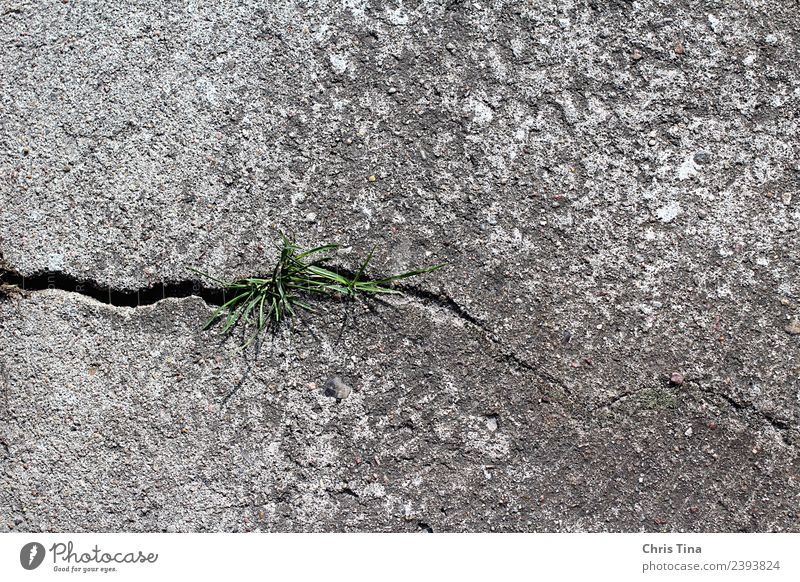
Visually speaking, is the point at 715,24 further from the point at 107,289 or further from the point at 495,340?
the point at 107,289

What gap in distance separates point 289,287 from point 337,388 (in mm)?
305

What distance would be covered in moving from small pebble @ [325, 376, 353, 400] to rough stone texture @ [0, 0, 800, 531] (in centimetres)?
2

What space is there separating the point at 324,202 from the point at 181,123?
456 mm

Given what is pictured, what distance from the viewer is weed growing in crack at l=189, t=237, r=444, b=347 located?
6.08ft

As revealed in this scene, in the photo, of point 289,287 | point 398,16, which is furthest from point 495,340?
→ point 398,16

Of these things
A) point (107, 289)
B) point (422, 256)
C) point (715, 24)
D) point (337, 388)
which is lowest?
point (337, 388)

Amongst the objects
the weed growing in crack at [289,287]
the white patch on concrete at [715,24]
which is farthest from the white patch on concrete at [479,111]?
the white patch on concrete at [715,24]

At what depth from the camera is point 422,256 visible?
187cm

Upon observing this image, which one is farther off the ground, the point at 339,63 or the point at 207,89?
the point at 339,63

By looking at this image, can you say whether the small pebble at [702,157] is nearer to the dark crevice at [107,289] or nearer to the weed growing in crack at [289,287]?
the weed growing in crack at [289,287]

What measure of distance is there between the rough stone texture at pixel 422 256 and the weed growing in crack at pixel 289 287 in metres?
0.05

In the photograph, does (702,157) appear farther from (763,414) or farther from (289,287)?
(289,287)

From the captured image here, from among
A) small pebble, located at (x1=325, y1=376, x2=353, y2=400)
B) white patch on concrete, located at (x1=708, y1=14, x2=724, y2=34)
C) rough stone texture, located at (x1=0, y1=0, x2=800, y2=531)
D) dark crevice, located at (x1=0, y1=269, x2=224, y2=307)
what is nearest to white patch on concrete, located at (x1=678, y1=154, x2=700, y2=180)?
rough stone texture, located at (x1=0, y1=0, x2=800, y2=531)

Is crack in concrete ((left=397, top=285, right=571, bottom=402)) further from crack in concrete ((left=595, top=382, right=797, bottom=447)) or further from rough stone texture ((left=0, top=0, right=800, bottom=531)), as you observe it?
crack in concrete ((left=595, top=382, right=797, bottom=447))
